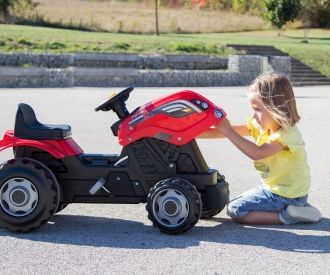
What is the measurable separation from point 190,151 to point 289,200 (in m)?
0.85

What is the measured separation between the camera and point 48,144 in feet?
14.9

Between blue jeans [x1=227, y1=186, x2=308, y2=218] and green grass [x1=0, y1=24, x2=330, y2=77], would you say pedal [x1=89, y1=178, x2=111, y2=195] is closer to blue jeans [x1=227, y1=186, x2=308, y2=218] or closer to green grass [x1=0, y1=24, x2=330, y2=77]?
blue jeans [x1=227, y1=186, x2=308, y2=218]

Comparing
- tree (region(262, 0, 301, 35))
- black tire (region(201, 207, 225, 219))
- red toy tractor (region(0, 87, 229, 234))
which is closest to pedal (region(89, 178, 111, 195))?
red toy tractor (region(0, 87, 229, 234))

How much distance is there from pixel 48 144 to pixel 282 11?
41724 millimetres

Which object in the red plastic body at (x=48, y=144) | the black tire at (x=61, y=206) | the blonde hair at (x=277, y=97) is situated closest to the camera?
the red plastic body at (x=48, y=144)

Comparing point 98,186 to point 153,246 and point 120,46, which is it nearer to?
point 153,246

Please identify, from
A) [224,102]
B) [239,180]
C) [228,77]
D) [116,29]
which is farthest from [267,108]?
[116,29]

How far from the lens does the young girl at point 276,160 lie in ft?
15.1

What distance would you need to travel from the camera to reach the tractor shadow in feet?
13.7

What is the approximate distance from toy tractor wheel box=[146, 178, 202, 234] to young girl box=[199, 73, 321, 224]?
0.53m

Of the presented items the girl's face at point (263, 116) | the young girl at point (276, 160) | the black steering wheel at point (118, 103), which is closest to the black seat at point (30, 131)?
the black steering wheel at point (118, 103)

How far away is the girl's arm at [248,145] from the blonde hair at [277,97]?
16cm

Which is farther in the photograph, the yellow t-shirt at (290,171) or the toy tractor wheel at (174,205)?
the yellow t-shirt at (290,171)

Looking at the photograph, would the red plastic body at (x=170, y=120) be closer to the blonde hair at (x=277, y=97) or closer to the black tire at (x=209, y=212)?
the blonde hair at (x=277, y=97)
